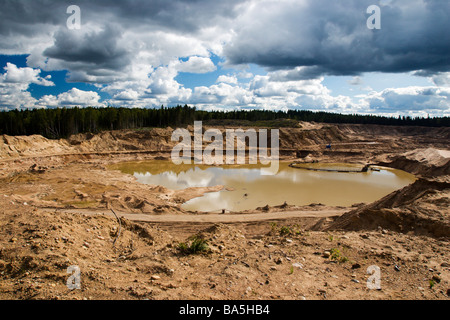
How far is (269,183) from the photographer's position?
31.9 metres

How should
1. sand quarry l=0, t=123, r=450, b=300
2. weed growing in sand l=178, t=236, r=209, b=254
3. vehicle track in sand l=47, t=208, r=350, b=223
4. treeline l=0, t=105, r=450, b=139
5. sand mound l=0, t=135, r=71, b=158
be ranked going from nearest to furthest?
sand quarry l=0, t=123, r=450, b=300 < weed growing in sand l=178, t=236, r=209, b=254 < vehicle track in sand l=47, t=208, r=350, b=223 < sand mound l=0, t=135, r=71, b=158 < treeline l=0, t=105, r=450, b=139

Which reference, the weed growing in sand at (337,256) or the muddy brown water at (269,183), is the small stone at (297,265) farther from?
the muddy brown water at (269,183)

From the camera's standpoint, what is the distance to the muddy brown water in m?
24.5

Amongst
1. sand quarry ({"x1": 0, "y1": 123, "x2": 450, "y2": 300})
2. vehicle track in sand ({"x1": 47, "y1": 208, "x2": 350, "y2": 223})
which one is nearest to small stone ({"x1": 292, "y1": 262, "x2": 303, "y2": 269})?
sand quarry ({"x1": 0, "y1": 123, "x2": 450, "y2": 300})

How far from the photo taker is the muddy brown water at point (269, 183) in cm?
2455

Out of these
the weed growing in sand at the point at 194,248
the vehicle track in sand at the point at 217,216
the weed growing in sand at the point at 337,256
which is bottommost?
the vehicle track in sand at the point at 217,216

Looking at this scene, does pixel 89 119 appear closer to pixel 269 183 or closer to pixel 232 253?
pixel 269 183

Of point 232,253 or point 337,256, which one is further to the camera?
point 232,253

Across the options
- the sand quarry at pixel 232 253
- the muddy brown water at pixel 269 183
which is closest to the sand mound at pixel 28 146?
the muddy brown water at pixel 269 183

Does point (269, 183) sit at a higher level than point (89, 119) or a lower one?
lower

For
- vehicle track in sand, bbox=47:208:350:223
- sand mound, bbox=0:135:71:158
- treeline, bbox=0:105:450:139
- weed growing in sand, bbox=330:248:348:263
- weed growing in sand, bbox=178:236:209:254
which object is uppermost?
treeline, bbox=0:105:450:139

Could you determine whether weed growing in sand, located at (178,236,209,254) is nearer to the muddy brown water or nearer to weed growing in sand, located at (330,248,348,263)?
weed growing in sand, located at (330,248,348,263)

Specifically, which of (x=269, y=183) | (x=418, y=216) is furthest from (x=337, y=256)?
(x=269, y=183)
